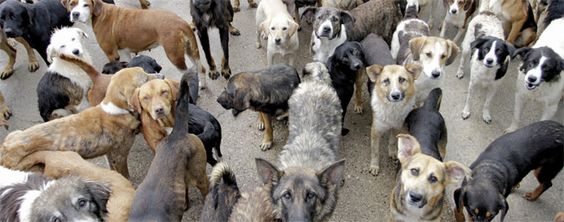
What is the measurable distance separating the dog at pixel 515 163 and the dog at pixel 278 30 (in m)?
2.70

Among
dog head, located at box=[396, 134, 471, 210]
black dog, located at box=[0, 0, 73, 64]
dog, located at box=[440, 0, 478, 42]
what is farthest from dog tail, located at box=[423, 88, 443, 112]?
black dog, located at box=[0, 0, 73, 64]

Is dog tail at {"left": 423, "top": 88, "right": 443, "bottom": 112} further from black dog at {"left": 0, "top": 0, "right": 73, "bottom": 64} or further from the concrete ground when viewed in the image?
black dog at {"left": 0, "top": 0, "right": 73, "bottom": 64}

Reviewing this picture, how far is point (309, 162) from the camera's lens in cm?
433

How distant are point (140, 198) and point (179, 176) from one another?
0.40 meters

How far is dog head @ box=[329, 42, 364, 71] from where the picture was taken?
5.09 m

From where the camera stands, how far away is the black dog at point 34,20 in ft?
19.2

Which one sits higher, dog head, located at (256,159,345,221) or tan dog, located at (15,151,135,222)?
dog head, located at (256,159,345,221)

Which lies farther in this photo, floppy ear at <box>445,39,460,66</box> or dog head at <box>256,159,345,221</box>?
floppy ear at <box>445,39,460,66</box>

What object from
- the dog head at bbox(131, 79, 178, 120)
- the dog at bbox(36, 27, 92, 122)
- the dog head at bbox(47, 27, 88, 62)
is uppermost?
the dog head at bbox(131, 79, 178, 120)

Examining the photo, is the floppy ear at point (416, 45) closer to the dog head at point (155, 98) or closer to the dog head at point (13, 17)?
the dog head at point (155, 98)

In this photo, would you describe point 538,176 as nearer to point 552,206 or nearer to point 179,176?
point 552,206

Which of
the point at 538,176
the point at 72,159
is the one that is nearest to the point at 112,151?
the point at 72,159

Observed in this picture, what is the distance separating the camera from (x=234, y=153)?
5.45 meters

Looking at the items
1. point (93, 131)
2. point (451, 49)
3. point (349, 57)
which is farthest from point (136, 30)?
point (451, 49)
